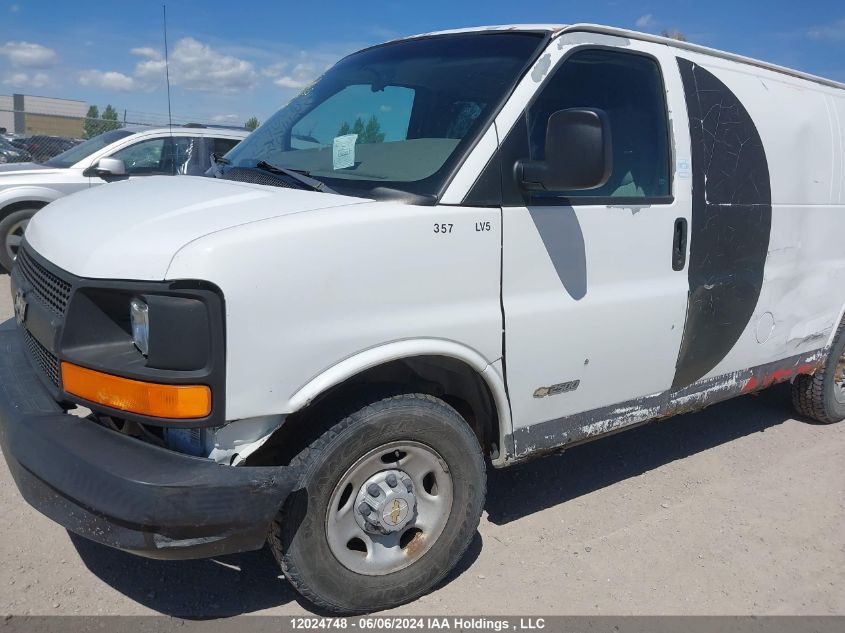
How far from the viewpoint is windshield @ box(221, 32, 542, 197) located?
2883 mm

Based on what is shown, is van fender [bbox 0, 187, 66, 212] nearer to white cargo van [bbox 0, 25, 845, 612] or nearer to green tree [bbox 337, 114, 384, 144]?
white cargo van [bbox 0, 25, 845, 612]

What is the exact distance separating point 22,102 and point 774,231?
18.8 meters

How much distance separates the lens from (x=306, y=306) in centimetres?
238

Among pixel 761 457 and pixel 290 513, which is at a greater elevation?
pixel 290 513

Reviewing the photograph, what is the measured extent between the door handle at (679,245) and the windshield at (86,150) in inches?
288

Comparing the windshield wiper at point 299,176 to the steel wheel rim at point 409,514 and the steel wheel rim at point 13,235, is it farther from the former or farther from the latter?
the steel wheel rim at point 13,235

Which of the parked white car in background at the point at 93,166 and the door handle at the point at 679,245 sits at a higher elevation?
the parked white car in background at the point at 93,166

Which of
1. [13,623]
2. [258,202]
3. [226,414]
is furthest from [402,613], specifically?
[258,202]

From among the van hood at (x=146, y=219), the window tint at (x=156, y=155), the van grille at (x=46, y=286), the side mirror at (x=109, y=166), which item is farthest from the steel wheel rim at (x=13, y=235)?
the van grille at (x=46, y=286)

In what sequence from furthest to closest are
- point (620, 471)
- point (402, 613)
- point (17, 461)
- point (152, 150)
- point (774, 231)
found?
point (152, 150) < point (620, 471) < point (774, 231) < point (402, 613) < point (17, 461)

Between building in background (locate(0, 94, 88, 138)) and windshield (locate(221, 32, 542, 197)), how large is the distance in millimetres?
14861

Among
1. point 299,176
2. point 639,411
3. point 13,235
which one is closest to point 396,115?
point 299,176

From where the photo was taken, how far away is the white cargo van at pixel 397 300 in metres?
2.28

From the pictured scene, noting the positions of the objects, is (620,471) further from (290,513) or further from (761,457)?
(290,513)
